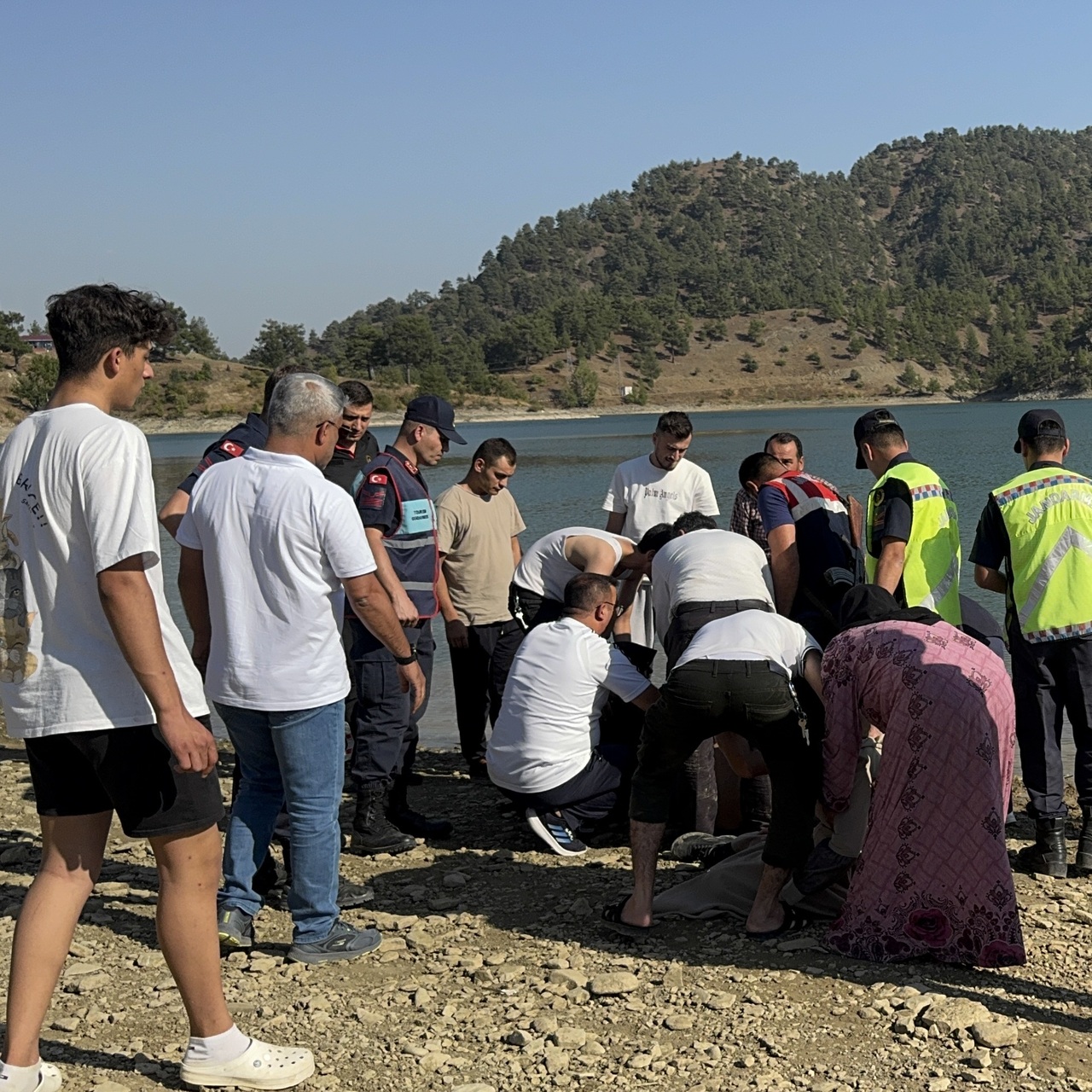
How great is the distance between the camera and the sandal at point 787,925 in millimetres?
4387

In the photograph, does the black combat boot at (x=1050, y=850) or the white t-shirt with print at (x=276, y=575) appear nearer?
the white t-shirt with print at (x=276, y=575)

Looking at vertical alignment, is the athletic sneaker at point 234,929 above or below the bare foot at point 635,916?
above

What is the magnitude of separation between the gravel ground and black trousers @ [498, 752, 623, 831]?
19.9 inches

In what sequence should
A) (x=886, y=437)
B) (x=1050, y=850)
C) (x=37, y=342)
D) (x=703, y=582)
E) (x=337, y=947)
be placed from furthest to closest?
1. (x=37, y=342)
2. (x=886, y=437)
3. (x=703, y=582)
4. (x=1050, y=850)
5. (x=337, y=947)

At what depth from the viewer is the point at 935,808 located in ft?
13.5

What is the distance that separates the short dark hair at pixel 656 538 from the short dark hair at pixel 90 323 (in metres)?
3.61

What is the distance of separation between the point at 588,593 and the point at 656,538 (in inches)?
44.9

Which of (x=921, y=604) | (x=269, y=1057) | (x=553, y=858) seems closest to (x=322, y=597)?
(x=269, y=1057)

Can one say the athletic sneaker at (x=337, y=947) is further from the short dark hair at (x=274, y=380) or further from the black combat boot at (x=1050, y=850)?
the black combat boot at (x=1050, y=850)

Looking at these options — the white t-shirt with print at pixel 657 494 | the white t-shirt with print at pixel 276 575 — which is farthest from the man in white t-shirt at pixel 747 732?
the white t-shirt with print at pixel 657 494

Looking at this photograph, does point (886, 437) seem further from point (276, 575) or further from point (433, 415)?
point (276, 575)

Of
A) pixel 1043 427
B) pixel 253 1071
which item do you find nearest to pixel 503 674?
pixel 1043 427

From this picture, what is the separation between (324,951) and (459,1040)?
76cm

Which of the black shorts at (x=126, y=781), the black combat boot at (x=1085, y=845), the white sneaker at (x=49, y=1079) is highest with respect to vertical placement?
the black shorts at (x=126, y=781)
